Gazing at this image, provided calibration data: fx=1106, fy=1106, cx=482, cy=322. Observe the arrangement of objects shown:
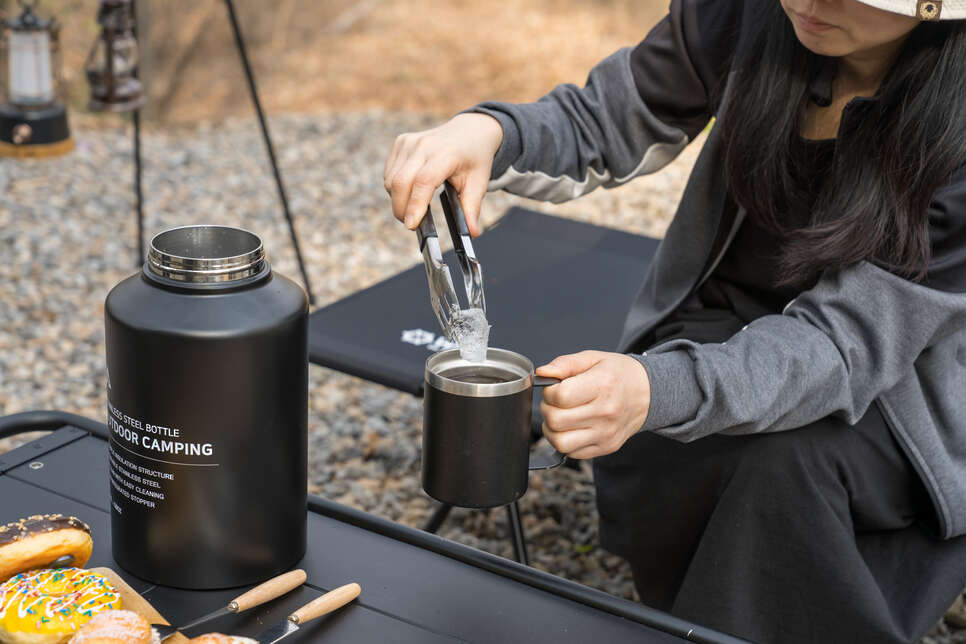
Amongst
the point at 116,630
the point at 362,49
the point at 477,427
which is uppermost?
the point at 477,427

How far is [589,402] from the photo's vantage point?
134cm

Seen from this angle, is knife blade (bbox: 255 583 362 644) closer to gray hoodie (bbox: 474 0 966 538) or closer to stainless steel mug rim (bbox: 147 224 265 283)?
stainless steel mug rim (bbox: 147 224 265 283)

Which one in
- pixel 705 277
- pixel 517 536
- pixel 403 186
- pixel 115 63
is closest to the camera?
pixel 403 186

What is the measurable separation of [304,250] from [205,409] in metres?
3.28

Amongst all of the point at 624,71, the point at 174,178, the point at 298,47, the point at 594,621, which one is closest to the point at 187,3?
the point at 298,47

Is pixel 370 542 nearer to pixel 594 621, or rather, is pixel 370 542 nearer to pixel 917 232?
pixel 594 621

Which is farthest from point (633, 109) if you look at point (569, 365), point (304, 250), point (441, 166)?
point (304, 250)

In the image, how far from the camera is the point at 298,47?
7.69m

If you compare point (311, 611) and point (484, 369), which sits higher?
point (484, 369)

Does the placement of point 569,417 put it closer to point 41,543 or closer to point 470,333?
point 470,333

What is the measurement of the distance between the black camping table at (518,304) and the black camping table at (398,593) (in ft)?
2.63

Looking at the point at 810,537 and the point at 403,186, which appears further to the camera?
the point at 810,537

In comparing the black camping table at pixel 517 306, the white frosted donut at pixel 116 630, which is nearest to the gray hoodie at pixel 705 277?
the black camping table at pixel 517 306

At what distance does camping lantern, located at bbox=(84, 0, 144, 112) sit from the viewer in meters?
3.15
